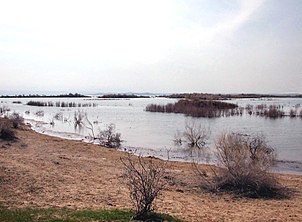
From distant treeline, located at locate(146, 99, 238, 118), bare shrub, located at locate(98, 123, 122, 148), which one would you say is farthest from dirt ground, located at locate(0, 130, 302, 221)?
distant treeline, located at locate(146, 99, 238, 118)

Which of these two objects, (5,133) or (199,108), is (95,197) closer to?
(5,133)

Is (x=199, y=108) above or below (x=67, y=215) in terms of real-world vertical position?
above

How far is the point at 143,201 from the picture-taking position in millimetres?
8586

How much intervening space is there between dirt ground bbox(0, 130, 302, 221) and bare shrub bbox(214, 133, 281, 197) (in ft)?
2.41

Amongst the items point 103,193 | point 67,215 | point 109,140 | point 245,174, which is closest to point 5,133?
point 109,140

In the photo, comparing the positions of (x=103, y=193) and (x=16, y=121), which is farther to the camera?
(x=16, y=121)

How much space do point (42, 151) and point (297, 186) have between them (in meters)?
12.0

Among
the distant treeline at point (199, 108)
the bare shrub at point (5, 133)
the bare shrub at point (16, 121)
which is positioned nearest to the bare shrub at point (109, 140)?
the bare shrub at point (5, 133)

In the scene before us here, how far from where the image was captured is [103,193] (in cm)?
1120

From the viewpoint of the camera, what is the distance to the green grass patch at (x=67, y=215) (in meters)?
7.97

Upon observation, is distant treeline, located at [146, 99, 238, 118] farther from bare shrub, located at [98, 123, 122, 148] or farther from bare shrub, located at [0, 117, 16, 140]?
bare shrub, located at [0, 117, 16, 140]

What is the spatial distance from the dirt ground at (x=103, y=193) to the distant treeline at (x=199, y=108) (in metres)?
32.5

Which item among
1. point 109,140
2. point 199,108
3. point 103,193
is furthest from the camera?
point 199,108

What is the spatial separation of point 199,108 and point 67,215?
43.8 meters
